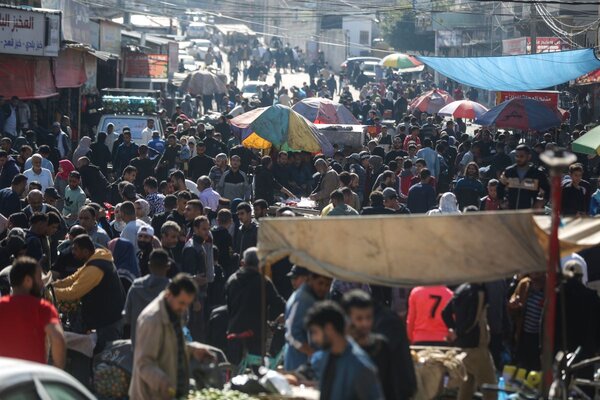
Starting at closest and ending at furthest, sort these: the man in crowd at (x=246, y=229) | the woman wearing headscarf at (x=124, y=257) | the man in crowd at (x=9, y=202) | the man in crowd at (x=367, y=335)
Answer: the man in crowd at (x=367, y=335)
the woman wearing headscarf at (x=124, y=257)
the man in crowd at (x=246, y=229)
the man in crowd at (x=9, y=202)

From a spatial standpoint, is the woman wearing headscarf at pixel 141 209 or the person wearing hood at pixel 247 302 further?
the woman wearing headscarf at pixel 141 209

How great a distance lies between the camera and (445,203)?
13.9 meters

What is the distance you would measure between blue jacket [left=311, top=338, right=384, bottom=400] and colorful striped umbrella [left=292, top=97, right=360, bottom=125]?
1993 centimetres

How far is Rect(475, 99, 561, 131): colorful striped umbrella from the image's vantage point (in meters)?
23.0

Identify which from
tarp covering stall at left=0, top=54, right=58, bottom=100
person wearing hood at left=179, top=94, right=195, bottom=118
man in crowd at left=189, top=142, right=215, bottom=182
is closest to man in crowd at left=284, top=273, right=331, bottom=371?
man in crowd at left=189, top=142, right=215, bottom=182

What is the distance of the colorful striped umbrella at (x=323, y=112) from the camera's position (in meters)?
25.9

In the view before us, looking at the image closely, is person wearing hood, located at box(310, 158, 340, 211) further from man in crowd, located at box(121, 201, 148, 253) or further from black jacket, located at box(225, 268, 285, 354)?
black jacket, located at box(225, 268, 285, 354)

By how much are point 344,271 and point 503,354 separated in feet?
10.4

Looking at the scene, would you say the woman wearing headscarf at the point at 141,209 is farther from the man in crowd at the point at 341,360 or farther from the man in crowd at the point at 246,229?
the man in crowd at the point at 341,360

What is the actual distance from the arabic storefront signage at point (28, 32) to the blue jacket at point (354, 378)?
20.7 m

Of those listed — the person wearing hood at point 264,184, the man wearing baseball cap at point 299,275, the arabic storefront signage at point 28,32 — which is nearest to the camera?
the man wearing baseball cap at point 299,275

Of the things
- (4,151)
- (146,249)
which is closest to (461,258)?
(146,249)

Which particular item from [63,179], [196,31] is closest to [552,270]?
[63,179]

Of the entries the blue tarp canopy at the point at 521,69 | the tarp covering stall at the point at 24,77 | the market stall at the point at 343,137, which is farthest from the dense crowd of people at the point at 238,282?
the tarp covering stall at the point at 24,77
